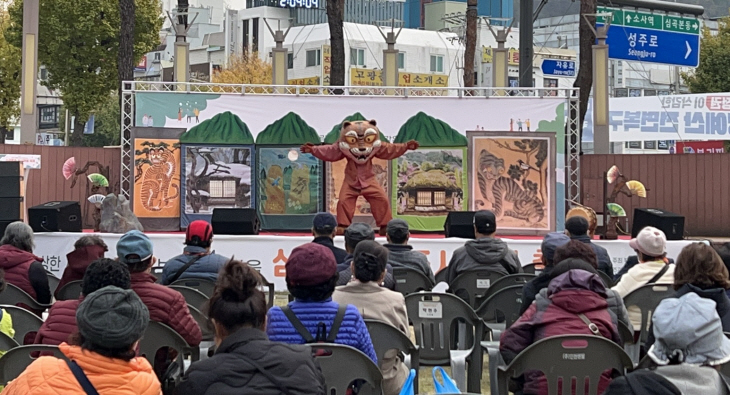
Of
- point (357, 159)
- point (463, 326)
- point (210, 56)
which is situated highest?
point (210, 56)

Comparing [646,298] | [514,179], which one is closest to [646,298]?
[646,298]

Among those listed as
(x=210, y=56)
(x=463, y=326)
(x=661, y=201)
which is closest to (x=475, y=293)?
(x=463, y=326)

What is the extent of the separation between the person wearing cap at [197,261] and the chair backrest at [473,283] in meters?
1.55

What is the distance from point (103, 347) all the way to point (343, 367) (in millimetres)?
1017

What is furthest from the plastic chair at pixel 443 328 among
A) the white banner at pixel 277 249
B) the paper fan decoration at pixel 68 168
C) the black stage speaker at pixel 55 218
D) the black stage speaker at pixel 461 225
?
the paper fan decoration at pixel 68 168

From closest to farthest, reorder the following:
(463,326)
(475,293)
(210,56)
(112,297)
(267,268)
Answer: (112,297), (463,326), (475,293), (267,268), (210,56)

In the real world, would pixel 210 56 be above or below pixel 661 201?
above

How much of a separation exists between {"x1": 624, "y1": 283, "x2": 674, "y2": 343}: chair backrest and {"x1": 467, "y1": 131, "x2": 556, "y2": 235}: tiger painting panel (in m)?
10.5

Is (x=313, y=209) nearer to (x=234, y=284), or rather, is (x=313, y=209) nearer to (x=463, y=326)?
(x=463, y=326)

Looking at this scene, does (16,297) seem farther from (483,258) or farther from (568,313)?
(568,313)

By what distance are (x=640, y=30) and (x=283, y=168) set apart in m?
8.85

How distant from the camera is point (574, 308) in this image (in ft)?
13.8

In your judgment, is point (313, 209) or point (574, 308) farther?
point (313, 209)

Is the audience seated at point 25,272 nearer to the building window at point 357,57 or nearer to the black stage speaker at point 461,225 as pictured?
the black stage speaker at point 461,225
